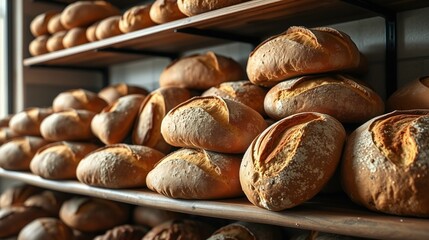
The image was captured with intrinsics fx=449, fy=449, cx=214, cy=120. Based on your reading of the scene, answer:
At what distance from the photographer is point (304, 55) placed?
127 cm

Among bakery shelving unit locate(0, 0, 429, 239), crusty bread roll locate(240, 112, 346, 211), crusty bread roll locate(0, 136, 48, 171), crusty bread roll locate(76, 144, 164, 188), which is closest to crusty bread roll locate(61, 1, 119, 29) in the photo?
bakery shelving unit locate(0, 0, 429, 239)

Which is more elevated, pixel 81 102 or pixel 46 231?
pixel 81 102

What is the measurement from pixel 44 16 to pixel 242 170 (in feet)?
5.91

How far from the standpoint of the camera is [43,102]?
2.73 meters

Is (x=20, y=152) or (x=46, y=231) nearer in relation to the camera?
(x=46, y=231)

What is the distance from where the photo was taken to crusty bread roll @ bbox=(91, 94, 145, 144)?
5.73 feet

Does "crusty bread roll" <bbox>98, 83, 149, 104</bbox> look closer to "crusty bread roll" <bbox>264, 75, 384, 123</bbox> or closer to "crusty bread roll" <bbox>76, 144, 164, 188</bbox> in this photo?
"crusty bread roll" <bbox>76, 144, 164, 188</bbox>

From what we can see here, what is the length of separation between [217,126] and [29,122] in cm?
129

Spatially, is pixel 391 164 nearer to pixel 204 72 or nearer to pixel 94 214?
pixel 204 72

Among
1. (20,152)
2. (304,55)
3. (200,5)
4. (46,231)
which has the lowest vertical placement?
(46,231)

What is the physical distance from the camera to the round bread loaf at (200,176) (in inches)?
50.7

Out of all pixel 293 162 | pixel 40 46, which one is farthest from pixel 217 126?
pixel 40 46

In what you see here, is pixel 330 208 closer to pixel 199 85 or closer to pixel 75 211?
pixel 199 85

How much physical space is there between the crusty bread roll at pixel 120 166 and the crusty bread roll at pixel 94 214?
14.0 inches
